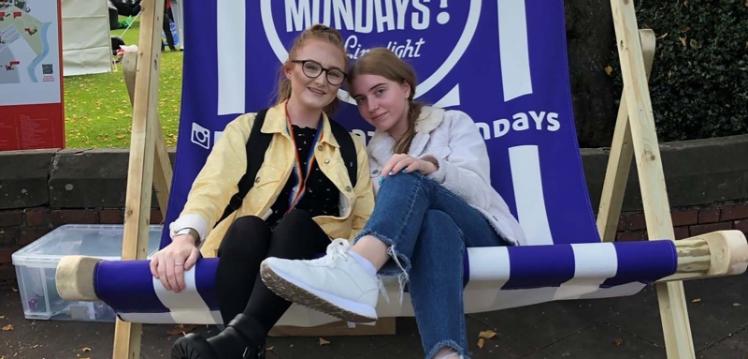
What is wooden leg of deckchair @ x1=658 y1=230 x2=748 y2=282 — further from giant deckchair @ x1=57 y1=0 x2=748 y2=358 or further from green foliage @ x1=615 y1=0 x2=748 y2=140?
green foliage @ x1=615 y1=0 x2=748 y2=140

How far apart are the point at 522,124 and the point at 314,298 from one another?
1402 mm

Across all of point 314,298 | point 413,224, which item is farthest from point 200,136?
point 314,298

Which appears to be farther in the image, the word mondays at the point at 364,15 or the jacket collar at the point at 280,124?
the word mondays at the point at 364,15

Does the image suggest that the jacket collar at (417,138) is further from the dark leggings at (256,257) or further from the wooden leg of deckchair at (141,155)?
the wooden leg of deckchair at (141,155)

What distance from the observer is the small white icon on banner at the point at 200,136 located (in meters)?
2.74

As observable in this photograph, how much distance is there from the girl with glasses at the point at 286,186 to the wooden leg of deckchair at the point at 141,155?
0.44 feet

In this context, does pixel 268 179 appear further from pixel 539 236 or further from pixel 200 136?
pixel 539 236

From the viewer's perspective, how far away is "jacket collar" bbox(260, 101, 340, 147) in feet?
7.82

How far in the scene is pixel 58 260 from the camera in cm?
280

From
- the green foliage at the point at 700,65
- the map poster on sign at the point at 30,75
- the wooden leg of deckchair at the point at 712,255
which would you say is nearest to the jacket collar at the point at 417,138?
the wooden leg of deckchair at the point at 712,255

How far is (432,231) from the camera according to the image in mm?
1917

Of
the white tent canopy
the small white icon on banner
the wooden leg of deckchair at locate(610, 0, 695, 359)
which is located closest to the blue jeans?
the wooden leg of deckchair at locate(610, 0, 695, 359)

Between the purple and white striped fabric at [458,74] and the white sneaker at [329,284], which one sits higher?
the purple and white striped fabric at [458,74]

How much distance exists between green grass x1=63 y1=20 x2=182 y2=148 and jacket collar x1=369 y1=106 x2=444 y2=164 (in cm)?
268
